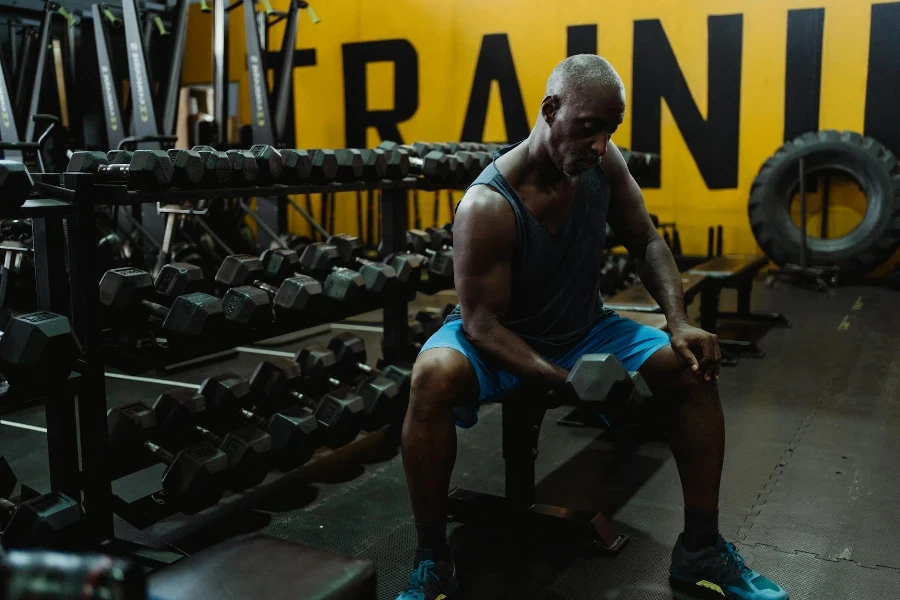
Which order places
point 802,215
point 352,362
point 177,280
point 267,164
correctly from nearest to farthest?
1. point 177,280
2. point 267,164
3. point 352,362
4. point 802,215

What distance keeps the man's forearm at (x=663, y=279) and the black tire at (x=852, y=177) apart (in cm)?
447

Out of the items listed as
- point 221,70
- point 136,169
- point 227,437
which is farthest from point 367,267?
point 221,70

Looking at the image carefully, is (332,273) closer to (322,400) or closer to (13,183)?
(322,400)

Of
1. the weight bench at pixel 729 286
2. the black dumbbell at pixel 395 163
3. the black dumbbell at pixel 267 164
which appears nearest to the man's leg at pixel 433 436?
the black dumbbell at pixel 267 164

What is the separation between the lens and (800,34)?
631cm

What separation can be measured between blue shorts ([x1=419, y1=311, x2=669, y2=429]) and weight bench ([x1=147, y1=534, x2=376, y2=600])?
0.86 m

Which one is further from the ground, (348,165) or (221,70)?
(221,70)

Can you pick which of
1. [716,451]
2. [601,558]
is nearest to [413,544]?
[601,558]

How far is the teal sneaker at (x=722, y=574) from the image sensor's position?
1801 millimetres

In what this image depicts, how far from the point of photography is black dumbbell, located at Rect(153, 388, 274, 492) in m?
2.31

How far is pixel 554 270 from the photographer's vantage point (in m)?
2.05

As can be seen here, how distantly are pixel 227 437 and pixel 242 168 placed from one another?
2.49ft

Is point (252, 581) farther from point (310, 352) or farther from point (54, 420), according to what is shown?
point (310, 352)

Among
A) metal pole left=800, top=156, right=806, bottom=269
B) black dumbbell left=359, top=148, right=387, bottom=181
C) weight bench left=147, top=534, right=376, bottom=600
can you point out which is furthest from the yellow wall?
weight bench left=147, top=534, right=376, bottom=600
